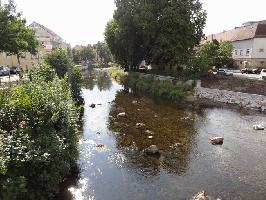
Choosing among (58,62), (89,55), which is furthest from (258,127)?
(89,55)

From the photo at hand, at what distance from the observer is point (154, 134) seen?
1035 inches

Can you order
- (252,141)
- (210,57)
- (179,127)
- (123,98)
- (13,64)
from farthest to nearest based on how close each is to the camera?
(13,64), (210,57), (123,98), (179,127), (252,141)

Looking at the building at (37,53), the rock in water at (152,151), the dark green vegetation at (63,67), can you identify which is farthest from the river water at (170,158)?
the building at (37,53)

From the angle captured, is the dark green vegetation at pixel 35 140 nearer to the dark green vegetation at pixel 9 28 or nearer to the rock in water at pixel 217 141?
the rock in water at pixel 217 141

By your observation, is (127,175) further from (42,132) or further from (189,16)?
(189,16)

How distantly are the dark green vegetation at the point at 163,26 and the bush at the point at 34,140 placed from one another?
32630 mm

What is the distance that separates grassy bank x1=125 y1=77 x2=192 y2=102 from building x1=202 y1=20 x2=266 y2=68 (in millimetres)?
29235

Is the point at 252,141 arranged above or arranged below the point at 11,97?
below

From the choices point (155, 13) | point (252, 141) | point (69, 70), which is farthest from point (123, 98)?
point (252, 141)

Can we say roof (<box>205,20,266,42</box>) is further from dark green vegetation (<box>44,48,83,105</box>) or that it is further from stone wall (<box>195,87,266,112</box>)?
dark green vegetation (<box>44,48,83,105</box>)

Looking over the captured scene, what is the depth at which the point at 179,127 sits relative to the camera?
28.7 metres

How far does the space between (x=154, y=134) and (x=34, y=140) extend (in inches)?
514

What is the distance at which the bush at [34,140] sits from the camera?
13.0m

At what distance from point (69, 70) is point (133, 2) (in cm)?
2044
